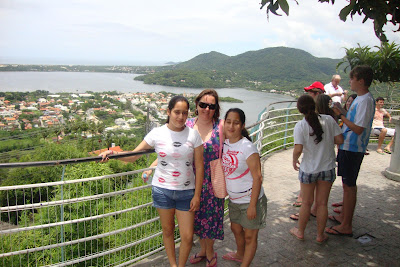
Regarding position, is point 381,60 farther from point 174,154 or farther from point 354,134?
point 174,154

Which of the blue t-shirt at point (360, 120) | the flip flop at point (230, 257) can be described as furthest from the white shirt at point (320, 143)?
the flip flop at point (230, 257)

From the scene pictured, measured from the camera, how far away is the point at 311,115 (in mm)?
2848

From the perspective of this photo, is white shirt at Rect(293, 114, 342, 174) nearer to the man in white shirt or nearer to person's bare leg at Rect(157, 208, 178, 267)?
person's bare leg at Rect(157, 208, 178, 267)

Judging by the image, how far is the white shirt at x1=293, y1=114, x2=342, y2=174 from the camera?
288 centimetres

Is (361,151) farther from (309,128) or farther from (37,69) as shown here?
(37,69)

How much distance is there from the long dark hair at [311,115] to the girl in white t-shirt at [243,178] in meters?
0.80

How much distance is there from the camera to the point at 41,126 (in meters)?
51.8

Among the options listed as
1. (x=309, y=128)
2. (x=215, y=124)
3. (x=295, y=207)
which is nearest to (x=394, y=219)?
(x=295, y=207)

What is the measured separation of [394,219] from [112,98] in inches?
2621

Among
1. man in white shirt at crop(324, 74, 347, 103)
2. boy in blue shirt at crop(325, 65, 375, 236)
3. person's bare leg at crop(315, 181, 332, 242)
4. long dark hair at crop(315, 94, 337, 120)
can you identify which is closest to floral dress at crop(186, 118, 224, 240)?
person's bare leg at crop(315, 181, 332, 242)

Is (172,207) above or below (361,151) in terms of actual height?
below

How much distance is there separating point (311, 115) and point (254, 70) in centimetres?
5726

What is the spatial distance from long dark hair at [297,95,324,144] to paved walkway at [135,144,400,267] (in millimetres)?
1142

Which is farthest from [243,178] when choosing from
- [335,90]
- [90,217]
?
[335,90]
